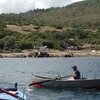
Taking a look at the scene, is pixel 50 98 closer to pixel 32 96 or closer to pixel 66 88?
pixel 32 96

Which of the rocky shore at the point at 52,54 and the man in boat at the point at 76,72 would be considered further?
the rocky shore at the point at 52,54

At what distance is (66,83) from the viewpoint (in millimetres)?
46500

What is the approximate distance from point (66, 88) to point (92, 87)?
9.30ft

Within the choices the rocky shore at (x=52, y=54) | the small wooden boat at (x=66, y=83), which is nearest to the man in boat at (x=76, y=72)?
the small wooden boat at (x=66, y=83)

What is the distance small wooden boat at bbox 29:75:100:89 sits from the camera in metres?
45.8

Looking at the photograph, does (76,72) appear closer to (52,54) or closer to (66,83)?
(66,83)

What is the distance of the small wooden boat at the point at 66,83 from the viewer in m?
45.8

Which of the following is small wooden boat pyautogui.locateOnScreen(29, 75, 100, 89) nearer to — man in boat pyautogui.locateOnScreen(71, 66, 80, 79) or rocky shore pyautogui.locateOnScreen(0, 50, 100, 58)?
man in boat pyautogui.locateOnScreen(71, 66, 80, 79)

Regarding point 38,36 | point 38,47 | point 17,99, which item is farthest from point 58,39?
point 17,99

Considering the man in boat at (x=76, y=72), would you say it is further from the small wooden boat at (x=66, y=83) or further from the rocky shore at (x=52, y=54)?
the rocky shore at (x=52, y=54)

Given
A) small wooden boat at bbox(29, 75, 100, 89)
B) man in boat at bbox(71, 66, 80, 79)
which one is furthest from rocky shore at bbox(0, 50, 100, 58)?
man in boat at bbox(71, 66, 80, 79)

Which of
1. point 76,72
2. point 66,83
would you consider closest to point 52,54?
point 66,83

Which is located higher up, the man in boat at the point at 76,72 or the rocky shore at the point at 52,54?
the man in boat at the point at 76,72

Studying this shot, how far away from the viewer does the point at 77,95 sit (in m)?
43.4
